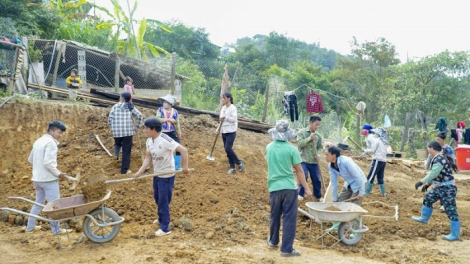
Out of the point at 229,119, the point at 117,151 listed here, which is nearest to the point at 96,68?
the point at 117,151

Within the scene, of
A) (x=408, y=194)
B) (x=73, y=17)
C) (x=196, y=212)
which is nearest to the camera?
(x=196, y=212)

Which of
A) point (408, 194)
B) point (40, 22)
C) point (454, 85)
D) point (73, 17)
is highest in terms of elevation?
point (73, 17)

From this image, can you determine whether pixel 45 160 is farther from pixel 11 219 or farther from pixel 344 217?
pixel 344 217

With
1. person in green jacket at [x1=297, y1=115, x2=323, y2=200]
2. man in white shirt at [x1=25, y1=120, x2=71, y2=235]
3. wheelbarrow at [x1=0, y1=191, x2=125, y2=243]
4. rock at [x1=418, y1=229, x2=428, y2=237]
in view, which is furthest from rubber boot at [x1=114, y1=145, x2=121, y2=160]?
rock at [x1=418, y1=229, x2=428, y2=237]

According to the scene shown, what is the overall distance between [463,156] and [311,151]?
944 centimetres

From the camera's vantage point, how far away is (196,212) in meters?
→ 7.57

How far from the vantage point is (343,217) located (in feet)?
19.6

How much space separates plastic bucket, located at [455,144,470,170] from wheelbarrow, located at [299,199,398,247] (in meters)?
10.0

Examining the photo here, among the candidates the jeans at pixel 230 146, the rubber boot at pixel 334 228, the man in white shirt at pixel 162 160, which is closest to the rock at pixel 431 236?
the rubber boot at pixel 334 228

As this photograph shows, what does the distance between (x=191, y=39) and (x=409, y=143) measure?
20.0m

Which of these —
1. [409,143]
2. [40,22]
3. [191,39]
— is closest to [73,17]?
[40,22]

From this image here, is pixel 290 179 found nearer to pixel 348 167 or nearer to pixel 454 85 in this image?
pixel 348 167

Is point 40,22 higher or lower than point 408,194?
higher

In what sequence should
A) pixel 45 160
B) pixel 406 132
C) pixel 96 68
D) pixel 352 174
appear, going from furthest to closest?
pixel 406 132, pixel 96 68, pixel 352 174, pixel 45 160
